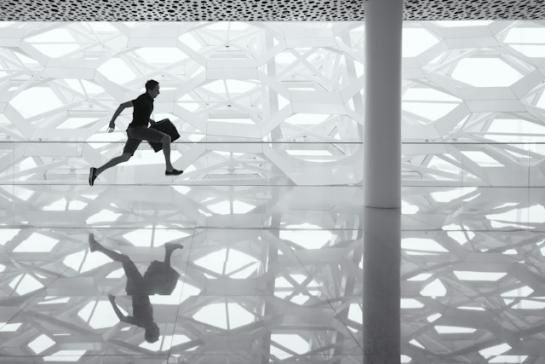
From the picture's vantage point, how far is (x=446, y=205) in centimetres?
984

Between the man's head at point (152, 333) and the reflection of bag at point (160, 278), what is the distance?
0.64 m

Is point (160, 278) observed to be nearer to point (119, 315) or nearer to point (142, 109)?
point (119, 315)

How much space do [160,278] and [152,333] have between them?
1174 millimetres

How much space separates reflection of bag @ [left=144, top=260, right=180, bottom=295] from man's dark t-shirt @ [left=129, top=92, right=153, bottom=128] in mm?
3837

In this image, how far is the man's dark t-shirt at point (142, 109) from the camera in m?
7.90

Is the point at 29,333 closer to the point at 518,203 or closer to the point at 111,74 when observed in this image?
the point at 518,203

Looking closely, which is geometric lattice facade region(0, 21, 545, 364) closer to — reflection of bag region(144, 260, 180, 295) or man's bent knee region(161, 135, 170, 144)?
reflection of bag region(144, 260, 180, 295)

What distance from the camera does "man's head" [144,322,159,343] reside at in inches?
109

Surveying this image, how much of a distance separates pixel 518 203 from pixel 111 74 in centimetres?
1955

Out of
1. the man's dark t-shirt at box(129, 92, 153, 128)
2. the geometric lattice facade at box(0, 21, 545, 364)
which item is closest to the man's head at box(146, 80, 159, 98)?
the man's dark t-shirt at box(129, 92, 153, 128)

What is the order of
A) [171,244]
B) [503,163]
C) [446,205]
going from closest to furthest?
[171,244], [446,205], [503,163]

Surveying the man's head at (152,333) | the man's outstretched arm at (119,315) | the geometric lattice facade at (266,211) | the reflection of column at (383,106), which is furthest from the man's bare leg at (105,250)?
the reflection of column at (383,106)

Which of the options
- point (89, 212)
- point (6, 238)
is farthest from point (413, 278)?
point (89, 212)

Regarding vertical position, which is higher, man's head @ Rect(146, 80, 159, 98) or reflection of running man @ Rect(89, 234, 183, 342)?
man's head @ Rect(146, 80, 159, 98)
